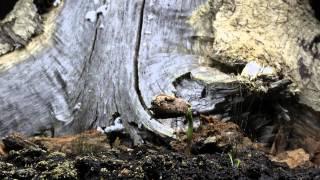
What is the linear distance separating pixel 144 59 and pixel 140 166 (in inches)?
31.9

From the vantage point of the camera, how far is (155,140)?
284 centimetres

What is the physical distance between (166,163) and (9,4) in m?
1.70

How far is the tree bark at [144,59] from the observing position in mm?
2945

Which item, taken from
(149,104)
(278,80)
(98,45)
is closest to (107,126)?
(149,104)

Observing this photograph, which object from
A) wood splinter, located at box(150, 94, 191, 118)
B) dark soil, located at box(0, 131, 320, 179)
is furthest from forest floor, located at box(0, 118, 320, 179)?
wood splinter, located at box(150, 94, 191, 118)

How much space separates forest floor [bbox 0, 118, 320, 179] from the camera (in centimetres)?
239

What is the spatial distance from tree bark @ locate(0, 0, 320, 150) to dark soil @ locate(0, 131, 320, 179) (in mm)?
385

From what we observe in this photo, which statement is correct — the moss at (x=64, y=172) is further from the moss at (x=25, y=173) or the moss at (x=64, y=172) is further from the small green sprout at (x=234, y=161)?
the small green sprout at (x=234, y=161)

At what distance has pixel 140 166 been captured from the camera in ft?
7.89

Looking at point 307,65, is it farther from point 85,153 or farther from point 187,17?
point 85,153

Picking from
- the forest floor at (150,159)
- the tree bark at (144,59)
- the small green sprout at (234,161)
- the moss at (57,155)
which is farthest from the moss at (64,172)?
the small green sprout at (234,161)

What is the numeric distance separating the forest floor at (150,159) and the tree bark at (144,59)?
0.63ft

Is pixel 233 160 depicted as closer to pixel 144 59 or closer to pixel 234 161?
pixel 234 161

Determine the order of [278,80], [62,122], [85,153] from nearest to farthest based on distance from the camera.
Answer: [85,153]
[278,80]
[62,122]
